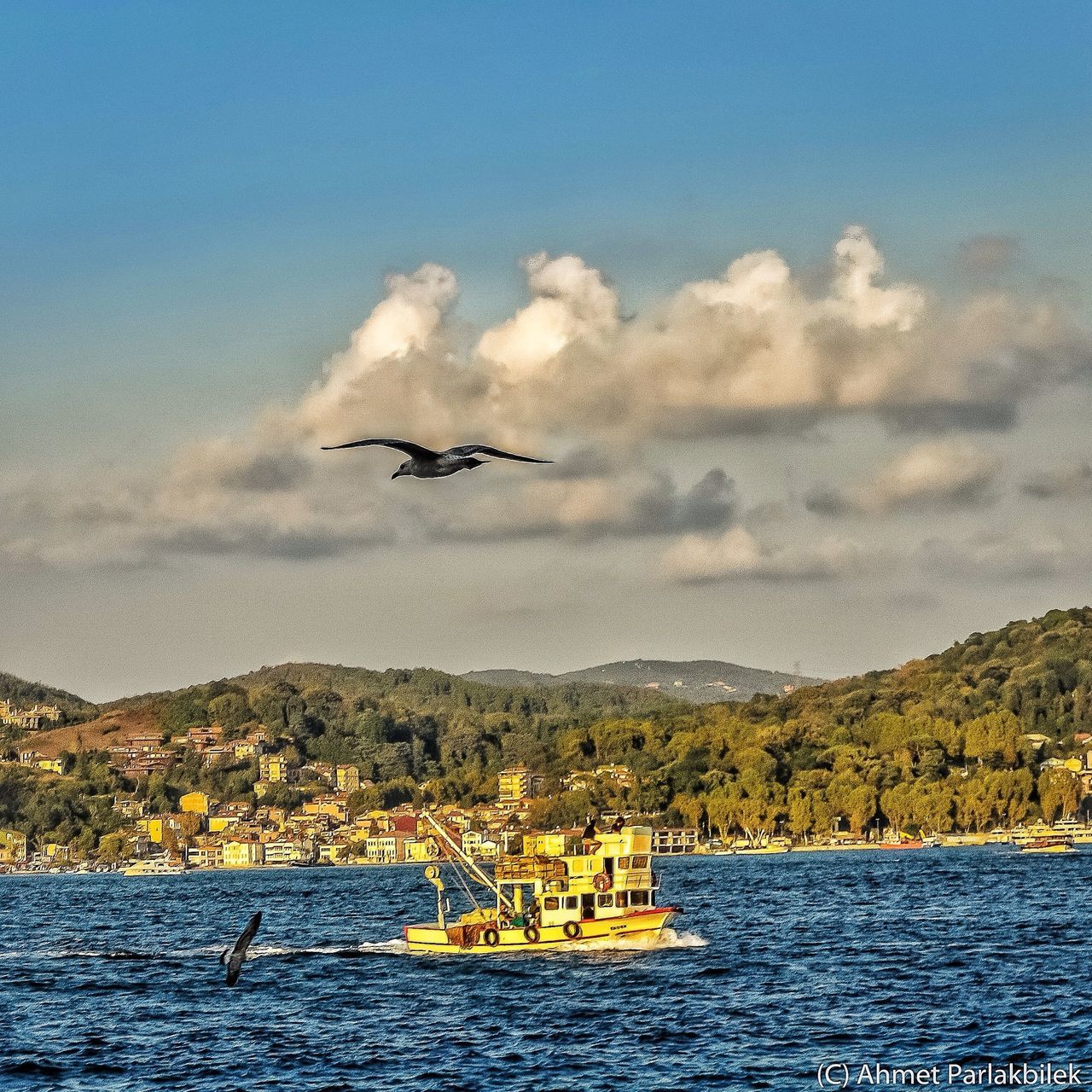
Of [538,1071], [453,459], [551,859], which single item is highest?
[453,459]

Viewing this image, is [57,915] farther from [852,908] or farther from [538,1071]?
[538,1071]

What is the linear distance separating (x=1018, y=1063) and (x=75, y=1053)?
2699 cm

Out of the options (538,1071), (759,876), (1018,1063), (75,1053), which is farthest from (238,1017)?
(759,876)

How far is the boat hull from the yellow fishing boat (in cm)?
3

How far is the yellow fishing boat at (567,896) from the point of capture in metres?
76.2

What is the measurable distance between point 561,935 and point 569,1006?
576 inches

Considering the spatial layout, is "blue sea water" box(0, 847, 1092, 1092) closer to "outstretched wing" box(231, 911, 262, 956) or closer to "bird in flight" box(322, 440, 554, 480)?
"outstretched wing" box(231, 911, 262, 956)

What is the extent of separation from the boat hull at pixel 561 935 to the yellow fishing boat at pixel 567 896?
3 cm

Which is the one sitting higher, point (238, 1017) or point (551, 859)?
point (551, 859)

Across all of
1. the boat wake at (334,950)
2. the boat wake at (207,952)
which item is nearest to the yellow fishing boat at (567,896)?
the boat wake at (334,950)

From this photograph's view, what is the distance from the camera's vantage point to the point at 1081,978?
66.8 m

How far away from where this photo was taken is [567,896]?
252ft

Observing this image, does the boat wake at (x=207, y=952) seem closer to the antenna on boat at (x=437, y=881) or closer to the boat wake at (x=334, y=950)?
the boat wake at (x=334, y=950)

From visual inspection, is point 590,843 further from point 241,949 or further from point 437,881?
point 241,949
